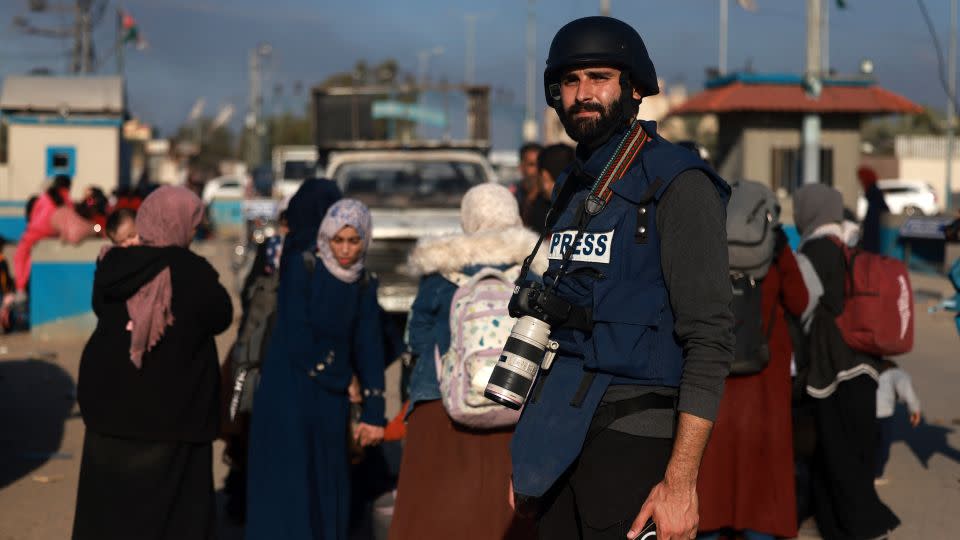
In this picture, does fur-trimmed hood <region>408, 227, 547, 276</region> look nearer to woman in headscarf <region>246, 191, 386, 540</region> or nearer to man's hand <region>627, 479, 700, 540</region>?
woman in headscarf <region>246, 191, 386, 540</region>

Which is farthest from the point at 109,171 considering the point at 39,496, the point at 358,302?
the point at 358,302

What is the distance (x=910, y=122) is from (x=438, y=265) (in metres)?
86.2

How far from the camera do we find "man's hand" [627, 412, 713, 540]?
10.0 feet

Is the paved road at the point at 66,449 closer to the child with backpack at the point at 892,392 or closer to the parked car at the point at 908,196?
the child with backpack at the point at 892,392

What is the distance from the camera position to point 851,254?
719cm

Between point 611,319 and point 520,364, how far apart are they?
0.23 m

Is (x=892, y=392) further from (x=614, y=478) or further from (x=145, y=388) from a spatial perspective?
(x=614, y=478)

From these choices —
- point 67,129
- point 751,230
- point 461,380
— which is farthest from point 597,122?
point 67,129

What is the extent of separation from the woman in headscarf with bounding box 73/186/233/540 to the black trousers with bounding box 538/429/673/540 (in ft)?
8.83

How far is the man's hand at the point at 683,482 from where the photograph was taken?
3.05 meters

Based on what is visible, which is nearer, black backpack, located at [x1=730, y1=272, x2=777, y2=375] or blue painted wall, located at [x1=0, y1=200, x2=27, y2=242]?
black backpack, located at [x1=730, y1=272, x2=777, y2=375]

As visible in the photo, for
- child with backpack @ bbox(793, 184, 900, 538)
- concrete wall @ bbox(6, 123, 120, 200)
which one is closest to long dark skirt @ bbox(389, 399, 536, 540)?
child with backpack @ bbox(793, 184, 900, 538)

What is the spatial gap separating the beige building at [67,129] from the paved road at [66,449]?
54.5 feet

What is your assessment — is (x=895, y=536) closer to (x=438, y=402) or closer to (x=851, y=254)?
(x=851, y=254)
